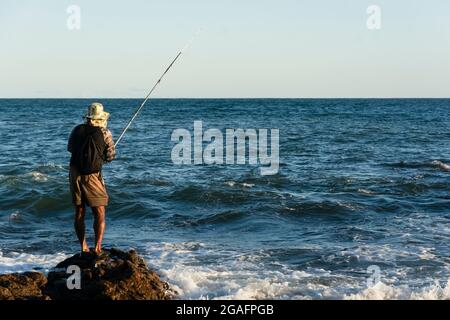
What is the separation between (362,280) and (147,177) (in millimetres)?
9471

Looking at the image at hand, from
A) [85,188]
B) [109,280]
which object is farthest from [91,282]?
[85,188]

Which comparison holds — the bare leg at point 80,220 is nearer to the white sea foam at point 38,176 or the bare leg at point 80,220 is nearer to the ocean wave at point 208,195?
the ocean wave at point 208,195

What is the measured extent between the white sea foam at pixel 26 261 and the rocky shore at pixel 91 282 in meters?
1.13

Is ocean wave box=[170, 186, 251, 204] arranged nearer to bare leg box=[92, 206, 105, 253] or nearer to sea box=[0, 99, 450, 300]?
sea box=[0, 99, 450, 300]

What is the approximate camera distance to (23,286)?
5719mm

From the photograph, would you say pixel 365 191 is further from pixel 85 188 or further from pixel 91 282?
pixel 91 282

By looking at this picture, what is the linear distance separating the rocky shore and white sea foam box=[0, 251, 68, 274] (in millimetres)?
1130

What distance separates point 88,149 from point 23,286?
1560 millimetres

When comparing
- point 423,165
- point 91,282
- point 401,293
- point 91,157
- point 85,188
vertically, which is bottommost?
point 401,293

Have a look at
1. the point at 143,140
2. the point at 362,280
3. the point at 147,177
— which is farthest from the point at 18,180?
the point at 143,140

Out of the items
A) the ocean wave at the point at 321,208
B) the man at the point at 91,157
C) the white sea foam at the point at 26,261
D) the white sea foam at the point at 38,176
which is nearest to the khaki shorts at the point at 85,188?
the man at the point at 91,157

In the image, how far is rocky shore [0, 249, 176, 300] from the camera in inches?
223

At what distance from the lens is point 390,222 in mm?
10602

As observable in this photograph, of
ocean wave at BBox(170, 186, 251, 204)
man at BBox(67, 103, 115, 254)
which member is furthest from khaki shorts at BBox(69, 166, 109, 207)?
ocean wave at BBox(170, 186, 251, 204)
